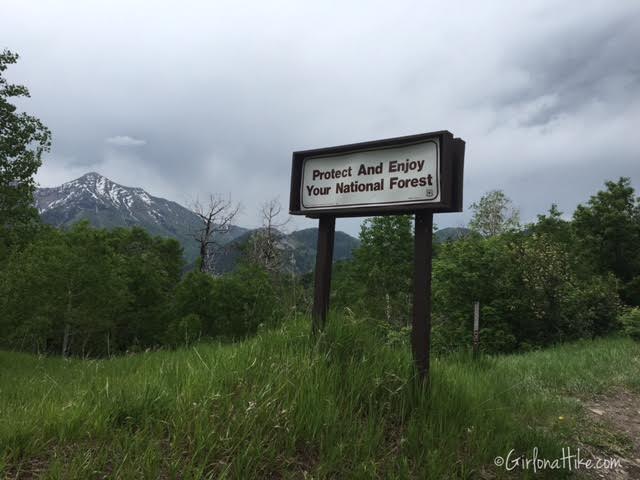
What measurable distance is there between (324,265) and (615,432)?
3.65 metres

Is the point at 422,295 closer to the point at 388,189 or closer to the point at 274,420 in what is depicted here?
the point at 388,189

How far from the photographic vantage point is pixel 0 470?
2.26 metres

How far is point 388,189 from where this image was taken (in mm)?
4266

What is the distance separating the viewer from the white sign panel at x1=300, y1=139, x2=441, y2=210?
405cm

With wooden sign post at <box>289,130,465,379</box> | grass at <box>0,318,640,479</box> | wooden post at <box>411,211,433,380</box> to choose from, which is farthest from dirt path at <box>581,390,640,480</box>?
wooden sign post at <box>289,130,465,379</box>

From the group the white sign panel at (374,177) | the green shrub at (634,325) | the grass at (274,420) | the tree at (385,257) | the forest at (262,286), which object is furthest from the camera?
the tree at (385,257)

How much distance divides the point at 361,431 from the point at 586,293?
62.9 ft

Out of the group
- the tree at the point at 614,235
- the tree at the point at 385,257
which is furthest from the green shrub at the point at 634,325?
the tree at the point at 385,257

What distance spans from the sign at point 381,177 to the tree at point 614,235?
26599mm

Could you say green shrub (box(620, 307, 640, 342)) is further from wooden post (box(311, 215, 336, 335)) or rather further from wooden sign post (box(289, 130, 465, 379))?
wooden post (box(311, 215, 336, 335))

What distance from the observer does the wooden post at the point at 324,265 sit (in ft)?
14.6

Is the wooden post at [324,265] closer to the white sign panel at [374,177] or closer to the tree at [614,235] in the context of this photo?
the white sign panel at [374,177]

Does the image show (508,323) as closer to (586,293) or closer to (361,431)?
(586,293)

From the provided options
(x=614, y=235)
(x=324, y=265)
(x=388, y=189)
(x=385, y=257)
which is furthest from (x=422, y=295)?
(x=385, y=257)
